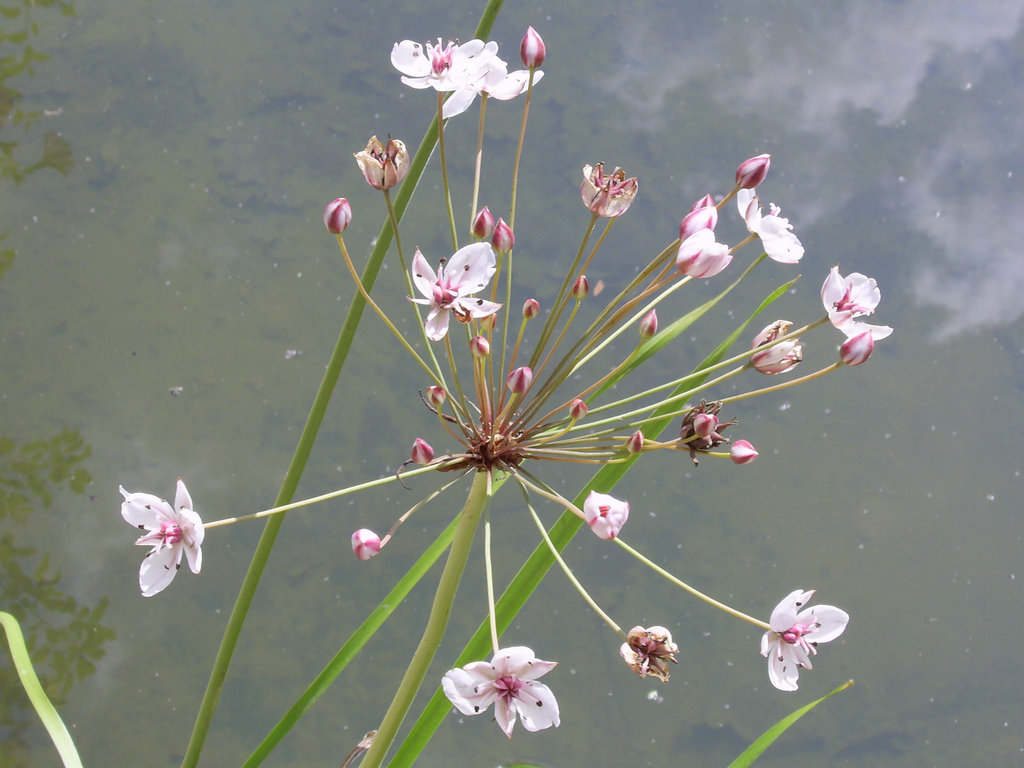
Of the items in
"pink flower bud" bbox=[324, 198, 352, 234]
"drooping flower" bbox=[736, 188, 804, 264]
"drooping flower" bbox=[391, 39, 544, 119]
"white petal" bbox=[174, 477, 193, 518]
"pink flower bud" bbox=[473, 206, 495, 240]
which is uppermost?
"drooping flower" bbox=[391, 39, 544, 119]

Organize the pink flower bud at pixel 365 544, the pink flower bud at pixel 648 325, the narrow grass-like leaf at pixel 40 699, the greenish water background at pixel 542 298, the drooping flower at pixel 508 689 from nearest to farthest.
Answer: the drooping flower at pixel 508 689 < the pink flower bud at pixel 365 544 < the pink flower bud at pixel 648 325 < the narrow grass-like leaf at pixel 40 699 < the greenish water background at pixel 542 298

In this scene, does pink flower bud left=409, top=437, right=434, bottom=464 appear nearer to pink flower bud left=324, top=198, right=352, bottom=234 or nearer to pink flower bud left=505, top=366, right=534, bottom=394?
pink flower bud left=505, top=366, right=534, bottom=394

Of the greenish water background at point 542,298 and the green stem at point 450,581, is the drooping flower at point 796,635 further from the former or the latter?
the greenish water background at point 542,298

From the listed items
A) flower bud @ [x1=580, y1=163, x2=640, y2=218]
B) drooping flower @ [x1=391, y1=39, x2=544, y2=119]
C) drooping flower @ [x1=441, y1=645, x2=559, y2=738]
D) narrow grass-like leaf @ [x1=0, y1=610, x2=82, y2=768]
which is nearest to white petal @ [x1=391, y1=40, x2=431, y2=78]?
drooping flower @ [x1=391, y1=39, x2=544, y2=119]

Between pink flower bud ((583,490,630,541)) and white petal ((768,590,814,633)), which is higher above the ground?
pink flower bud ((583,490,630,541))

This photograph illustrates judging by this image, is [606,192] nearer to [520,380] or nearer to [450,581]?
[520,380]

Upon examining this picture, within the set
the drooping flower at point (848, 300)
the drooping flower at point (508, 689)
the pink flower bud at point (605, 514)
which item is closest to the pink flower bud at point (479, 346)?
the pink flower bud at point (605, 514)

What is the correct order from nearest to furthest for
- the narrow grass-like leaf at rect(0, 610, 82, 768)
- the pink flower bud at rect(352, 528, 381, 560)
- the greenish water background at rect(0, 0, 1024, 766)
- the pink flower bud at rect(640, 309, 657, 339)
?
the pink flower bud at rect(352, 528, 381, 560), the pink flower bud at rect(640, 309, 657, 339), the narrow grass-like leaf at rect(0, 610, 82, 768), the greenish water background at rect(0, 0, 1024, 766)
